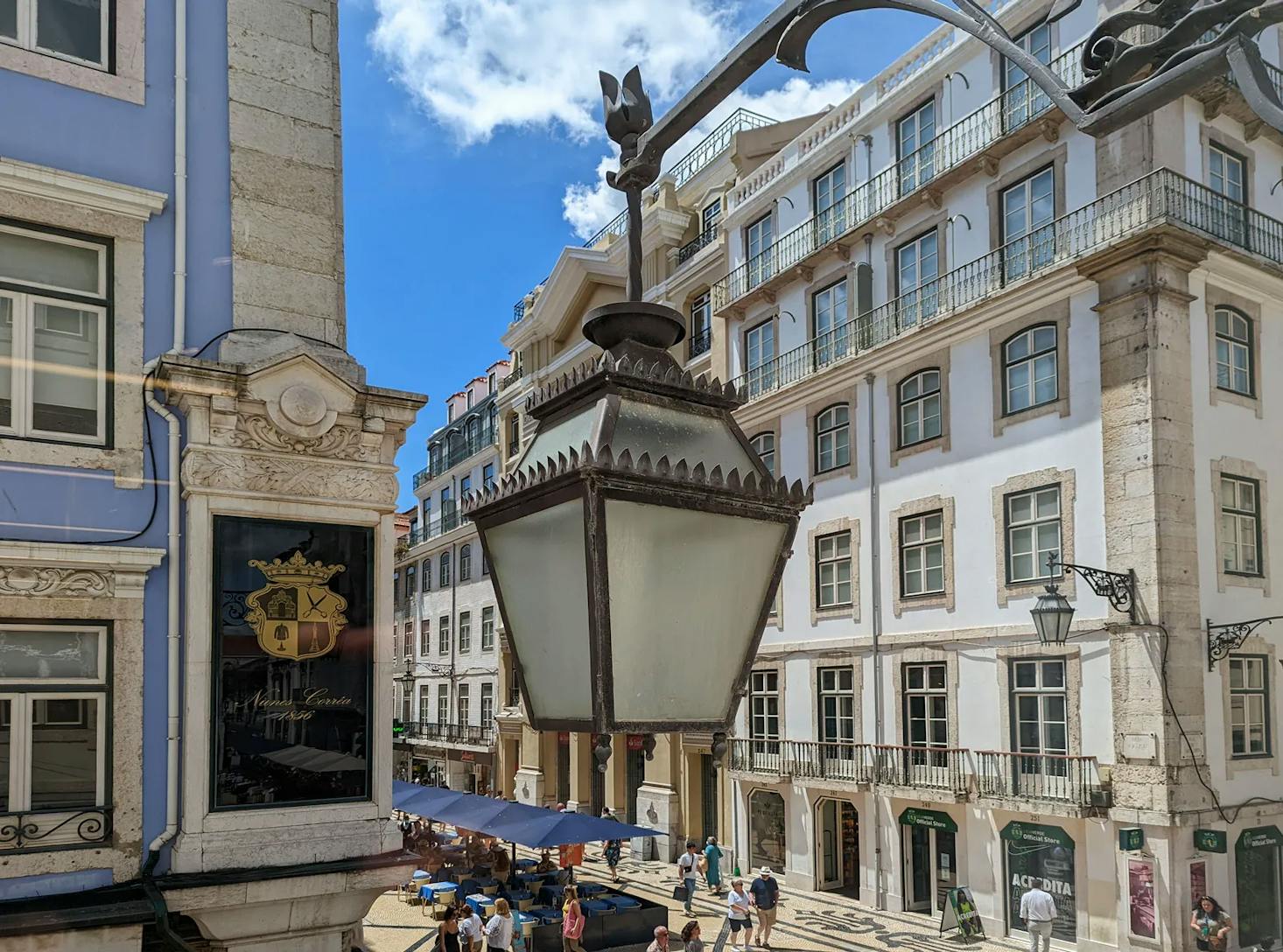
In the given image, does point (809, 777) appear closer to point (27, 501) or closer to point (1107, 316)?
point (1107, 316)

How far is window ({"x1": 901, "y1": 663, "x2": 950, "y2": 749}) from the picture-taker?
2305cm

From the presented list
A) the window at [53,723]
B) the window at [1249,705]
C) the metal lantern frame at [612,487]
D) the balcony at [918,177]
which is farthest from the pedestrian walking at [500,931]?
the balcony at [918,177]

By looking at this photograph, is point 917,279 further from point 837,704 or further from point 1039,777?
A: point 1039,777

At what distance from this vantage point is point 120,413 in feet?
23.9

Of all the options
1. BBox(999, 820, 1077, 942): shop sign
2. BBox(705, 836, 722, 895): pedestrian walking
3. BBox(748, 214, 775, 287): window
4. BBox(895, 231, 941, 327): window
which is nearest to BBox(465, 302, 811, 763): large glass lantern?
BBox(999, 820, 1077, 942): shop sign

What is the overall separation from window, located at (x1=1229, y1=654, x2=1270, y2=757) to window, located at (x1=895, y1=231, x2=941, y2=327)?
9.08 meters

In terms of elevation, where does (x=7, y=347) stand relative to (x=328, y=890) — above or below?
above

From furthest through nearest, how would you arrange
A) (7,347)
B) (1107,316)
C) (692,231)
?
1. (692,231)
2. (1107,316)
3. (7,347)

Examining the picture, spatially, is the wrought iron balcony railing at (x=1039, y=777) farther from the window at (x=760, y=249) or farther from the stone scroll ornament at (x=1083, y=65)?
the stone scroll ornament at (x=1083, y=65)

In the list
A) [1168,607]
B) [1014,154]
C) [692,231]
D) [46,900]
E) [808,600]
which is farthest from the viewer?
[692,231]

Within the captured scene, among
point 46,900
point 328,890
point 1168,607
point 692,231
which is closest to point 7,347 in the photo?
point 46,900

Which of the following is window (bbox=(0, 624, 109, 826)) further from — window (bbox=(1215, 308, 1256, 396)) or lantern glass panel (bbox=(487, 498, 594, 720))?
window (bbox=(1215, 308, 1256, 396))

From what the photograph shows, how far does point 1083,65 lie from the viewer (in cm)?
275

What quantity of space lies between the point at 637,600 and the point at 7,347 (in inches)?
234
